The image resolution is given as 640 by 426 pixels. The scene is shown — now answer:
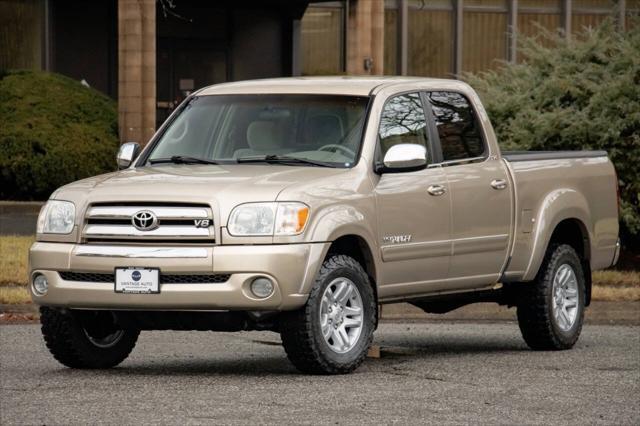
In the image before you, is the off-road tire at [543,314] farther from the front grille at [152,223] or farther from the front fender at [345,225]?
the front grille at [152,223]

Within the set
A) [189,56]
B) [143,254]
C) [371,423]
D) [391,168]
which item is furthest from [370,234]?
[189,56]

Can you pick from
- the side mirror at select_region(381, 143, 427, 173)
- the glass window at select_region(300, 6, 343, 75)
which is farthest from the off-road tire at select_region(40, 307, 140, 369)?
the glass window at select_region(300, 6, 343, 75)

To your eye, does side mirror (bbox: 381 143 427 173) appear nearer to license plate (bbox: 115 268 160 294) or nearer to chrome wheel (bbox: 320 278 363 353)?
chrome wheel (bbox: 320 278 363 353)

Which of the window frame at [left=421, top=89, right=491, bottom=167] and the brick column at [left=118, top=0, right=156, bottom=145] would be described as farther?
the brick column at [left=118, top=0, right=156, bottom=145]

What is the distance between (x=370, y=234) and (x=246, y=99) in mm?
1583

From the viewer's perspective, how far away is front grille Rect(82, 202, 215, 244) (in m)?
9.72

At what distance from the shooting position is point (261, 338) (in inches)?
523

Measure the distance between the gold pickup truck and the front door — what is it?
0.01m

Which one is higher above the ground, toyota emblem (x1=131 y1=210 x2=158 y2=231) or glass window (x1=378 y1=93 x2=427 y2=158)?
glass window (x1=378 y1=93 x2=427 y2=158)

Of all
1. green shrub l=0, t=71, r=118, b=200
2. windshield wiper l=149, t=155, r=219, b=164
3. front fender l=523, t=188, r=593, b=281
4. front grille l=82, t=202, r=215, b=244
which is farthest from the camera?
green shrub l=0, t=71, r=118, b=200

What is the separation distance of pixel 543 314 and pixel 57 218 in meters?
3.86

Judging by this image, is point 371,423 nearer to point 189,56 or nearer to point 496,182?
point 496,182

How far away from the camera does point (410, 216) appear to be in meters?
10.9

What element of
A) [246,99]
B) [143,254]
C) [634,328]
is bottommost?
[634,328]
